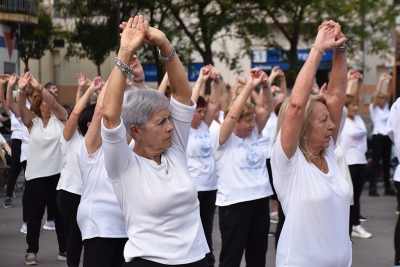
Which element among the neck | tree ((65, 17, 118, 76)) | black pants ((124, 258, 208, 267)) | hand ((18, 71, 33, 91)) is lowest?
black pants ((124, 258, 208, 267))

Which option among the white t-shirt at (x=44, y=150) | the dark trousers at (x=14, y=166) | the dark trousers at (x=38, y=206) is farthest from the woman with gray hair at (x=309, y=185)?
the dark trousers at (x=14, y=166)

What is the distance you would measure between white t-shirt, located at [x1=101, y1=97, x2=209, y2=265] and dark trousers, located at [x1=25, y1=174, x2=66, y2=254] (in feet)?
14.1

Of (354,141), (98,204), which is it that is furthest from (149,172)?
(354,141)

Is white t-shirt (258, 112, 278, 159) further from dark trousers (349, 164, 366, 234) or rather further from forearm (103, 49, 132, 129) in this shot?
forearm (103, 49, 132, 129)

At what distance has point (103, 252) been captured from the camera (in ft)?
16.8

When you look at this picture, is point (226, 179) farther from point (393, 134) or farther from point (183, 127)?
point (183, 127)

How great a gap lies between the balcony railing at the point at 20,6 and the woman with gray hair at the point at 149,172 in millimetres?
12684

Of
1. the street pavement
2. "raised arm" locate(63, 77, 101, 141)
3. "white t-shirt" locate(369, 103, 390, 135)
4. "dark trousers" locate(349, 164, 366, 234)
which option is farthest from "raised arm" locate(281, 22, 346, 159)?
"white t-shirt" locate(369, 103, 390, 135)

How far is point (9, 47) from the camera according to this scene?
49.8 feet

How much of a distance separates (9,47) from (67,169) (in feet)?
29.0

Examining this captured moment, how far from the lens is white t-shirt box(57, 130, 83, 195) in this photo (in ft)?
21.9

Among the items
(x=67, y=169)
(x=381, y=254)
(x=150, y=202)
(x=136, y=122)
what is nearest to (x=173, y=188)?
(x=150, y=202)

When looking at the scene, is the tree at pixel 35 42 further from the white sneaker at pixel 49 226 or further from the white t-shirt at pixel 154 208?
the white t-shirt at pixel 154 208

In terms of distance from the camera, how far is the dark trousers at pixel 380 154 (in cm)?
1362
